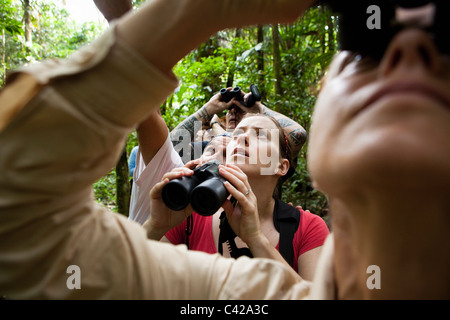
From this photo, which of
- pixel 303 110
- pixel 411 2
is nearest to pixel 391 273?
pixel 411 2

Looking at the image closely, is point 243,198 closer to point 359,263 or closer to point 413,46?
point 359,263

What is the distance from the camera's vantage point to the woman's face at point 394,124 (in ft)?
1.51

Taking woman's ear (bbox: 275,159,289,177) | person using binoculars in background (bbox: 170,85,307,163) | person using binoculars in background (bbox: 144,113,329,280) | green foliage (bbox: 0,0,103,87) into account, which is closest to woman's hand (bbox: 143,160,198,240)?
person using binoculars in background (bbox: 144,113,329,280)

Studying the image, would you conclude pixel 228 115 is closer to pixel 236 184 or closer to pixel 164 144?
pixel 164 144

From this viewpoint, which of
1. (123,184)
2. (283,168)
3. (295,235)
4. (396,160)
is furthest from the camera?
(123,184)

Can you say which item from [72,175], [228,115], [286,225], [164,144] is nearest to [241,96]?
[228,115]

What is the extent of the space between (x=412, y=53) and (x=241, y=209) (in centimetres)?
113

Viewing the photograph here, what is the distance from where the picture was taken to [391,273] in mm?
586

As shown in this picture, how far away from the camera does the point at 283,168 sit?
6.95ft

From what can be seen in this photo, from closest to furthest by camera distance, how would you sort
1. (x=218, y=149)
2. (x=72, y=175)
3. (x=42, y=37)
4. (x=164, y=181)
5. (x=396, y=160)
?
1. (x=396, y=160)
2. (x=72, y=175)
3. (x=164, y=181)
4. (x=218, y=149)
5. (x=42, y=37)

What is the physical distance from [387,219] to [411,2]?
382 millimetres

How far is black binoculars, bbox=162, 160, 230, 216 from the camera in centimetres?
146

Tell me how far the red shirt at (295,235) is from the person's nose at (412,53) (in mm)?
1264

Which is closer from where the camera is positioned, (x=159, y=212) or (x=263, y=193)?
(x=159, y=212)
